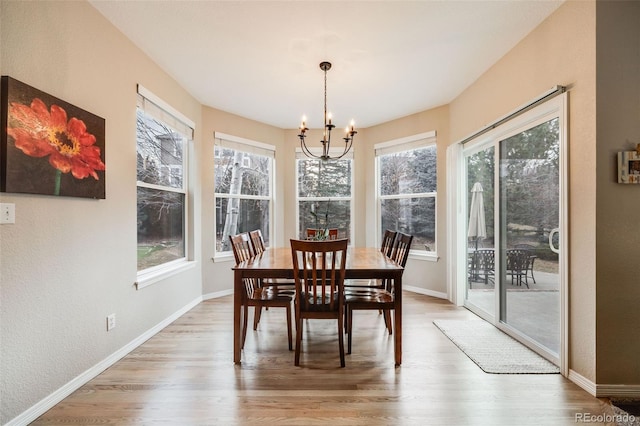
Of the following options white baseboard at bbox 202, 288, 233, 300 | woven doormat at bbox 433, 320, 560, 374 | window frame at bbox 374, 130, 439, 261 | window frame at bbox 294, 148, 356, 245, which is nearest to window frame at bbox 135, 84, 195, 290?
white baseboard at bbox 202, 288, 233, 300

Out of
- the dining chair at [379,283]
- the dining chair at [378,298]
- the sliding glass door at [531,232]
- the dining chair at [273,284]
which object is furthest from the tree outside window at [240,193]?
the sliding glass door at [531,232]

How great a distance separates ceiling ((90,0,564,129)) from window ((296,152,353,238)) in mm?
1386

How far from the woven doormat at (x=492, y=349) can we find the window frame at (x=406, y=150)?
1.28 meters

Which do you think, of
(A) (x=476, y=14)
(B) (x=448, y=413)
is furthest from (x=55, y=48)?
(B) (x=448, y=413)

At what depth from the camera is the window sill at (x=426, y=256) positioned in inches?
171

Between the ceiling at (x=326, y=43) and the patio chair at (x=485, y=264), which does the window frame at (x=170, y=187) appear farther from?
the patio chair at (x=485, y=264)

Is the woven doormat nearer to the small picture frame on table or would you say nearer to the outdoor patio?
the outdoor patio

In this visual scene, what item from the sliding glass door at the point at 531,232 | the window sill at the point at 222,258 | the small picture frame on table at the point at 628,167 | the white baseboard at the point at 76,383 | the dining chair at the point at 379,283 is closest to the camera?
the white baseboard at the point at 76,383

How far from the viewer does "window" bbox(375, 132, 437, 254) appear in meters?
4.42

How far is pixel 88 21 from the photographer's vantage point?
220cm

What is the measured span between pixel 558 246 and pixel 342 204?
10.5 ft

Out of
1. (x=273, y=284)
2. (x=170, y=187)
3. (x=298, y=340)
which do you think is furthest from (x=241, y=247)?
(x=170, y=187)

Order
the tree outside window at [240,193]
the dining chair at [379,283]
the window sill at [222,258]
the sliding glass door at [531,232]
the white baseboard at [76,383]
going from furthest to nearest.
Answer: the tree outside window at [240,193]
the window sill at [222,258]
the dining chair at [379,283]
the sliding glass door at [531,232]
the white baseboard at [76,383]

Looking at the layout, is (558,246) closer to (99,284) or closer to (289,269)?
(289,269)
